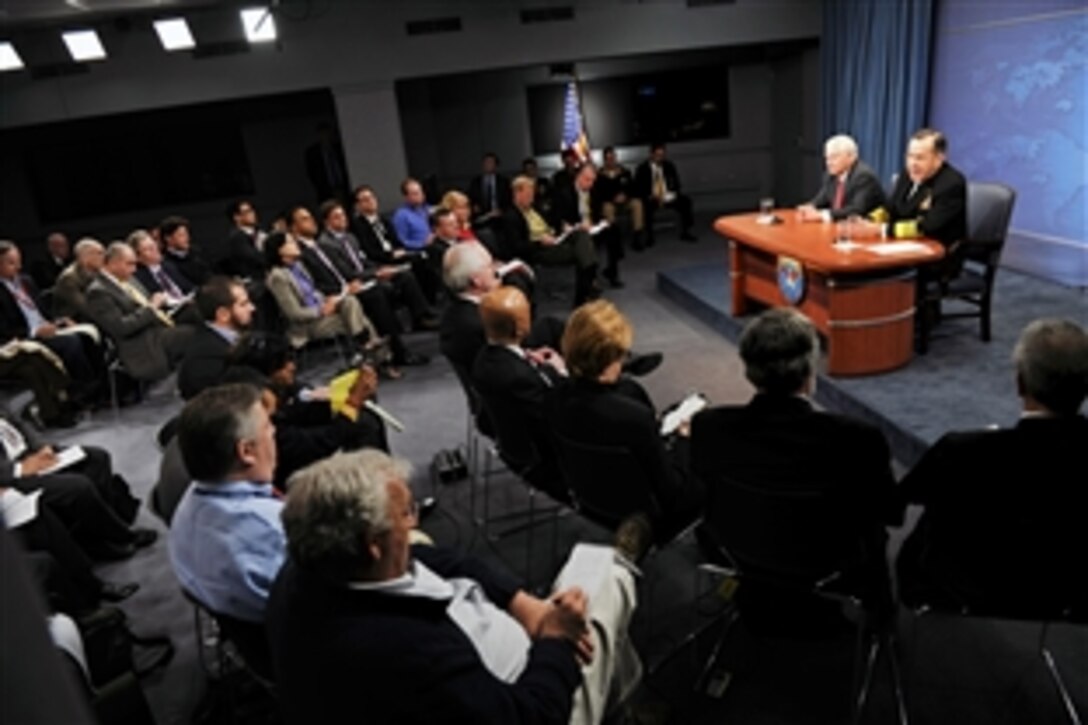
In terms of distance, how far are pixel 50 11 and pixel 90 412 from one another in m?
4.07

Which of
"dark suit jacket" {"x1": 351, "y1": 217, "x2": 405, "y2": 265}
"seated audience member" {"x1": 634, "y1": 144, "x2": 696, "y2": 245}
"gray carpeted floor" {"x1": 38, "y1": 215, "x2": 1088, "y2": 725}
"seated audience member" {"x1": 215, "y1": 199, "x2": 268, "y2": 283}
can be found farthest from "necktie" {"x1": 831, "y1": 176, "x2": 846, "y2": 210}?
"seated audience member" {"x1": 215, "y1": 199, "x2": 268, "y2": 283}

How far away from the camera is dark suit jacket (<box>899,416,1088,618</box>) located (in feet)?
6.11

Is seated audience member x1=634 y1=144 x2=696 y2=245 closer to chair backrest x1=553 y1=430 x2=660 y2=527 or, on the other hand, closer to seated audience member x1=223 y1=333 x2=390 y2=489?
seated audience member x1=223 y1=333 x2=390 y2=489

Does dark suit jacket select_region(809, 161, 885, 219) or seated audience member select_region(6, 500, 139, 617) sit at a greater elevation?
dark suit jacket select_region(809, 161, 885, 219)

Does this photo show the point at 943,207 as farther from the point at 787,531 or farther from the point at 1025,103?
the point at 787,531

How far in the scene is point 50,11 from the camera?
715 cm

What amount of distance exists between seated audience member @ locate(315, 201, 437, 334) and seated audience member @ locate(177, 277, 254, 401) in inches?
86.9

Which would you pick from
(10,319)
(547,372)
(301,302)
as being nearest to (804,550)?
(547,372)

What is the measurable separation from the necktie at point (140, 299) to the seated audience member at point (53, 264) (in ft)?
6.65

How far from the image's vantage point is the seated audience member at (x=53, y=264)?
7.19 metres

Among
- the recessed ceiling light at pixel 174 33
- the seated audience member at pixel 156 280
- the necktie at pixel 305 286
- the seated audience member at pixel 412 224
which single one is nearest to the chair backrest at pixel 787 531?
the necktie at pixel 305 286

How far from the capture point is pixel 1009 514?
1899 millimetres

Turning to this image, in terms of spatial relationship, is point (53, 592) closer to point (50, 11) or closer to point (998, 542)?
point (998, 542)

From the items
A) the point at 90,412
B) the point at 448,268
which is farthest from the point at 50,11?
the point at 448,268
